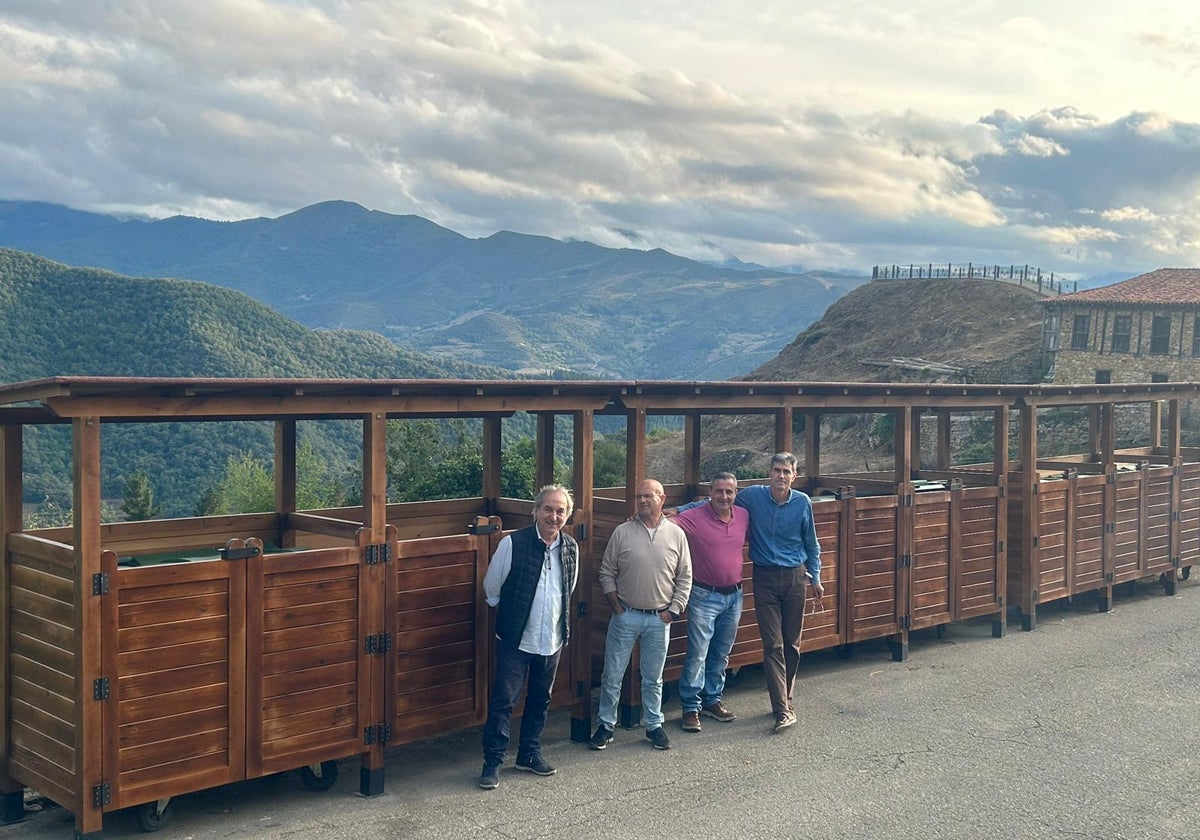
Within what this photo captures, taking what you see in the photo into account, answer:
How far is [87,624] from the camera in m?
6.41

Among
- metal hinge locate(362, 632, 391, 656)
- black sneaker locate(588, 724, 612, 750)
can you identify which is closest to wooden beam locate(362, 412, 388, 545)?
metal hinge locate(362, 632, 391, 656)

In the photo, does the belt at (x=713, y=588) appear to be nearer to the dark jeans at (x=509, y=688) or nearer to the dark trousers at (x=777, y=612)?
the dark trousers at (x=777, y=612)

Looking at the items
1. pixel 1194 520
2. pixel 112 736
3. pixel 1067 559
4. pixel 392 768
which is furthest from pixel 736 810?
pixel 1194 520

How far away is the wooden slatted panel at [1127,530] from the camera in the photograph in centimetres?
1504

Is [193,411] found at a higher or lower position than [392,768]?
higher

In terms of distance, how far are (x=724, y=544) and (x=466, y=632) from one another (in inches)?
86.4

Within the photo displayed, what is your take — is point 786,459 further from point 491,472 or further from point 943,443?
point 943,443

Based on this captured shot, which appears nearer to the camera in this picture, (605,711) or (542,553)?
(542,553)

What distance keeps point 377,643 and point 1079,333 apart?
177 ft

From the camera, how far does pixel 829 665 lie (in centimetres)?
1164

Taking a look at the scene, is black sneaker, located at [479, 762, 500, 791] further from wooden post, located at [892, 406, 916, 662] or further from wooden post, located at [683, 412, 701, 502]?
wooden post, located at [892, 406, 916, 662]

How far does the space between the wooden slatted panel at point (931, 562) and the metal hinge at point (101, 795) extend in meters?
8.40

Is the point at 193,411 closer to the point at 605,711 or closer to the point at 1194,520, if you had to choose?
the point at 605,711

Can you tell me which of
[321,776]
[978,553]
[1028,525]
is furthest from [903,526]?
[321,776]
